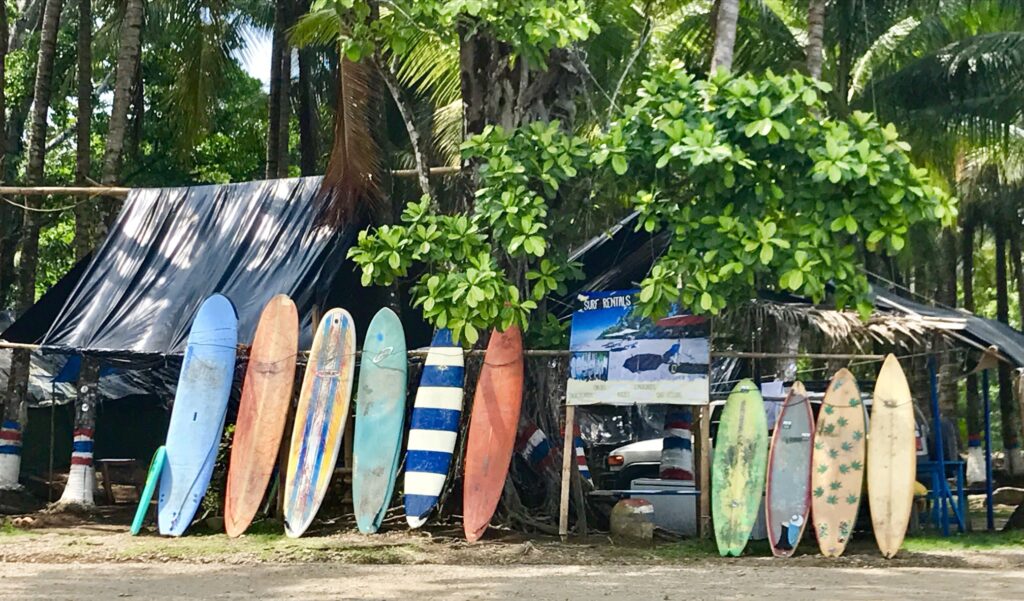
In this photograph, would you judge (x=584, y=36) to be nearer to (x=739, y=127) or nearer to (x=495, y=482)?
(x=739, y=127)

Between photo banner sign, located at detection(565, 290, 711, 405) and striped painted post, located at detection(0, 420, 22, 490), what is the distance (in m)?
5.74

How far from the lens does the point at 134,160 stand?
1995cm

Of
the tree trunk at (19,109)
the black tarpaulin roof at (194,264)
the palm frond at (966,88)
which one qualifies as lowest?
the black tarpaulin roof at (194,264)

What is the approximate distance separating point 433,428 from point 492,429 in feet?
1.51

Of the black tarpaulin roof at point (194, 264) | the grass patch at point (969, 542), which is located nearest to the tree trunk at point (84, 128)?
the black tarpaulin roof at point (194, 264)

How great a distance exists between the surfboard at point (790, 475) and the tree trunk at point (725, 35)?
271 centimetres

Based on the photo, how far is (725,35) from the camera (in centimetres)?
1030

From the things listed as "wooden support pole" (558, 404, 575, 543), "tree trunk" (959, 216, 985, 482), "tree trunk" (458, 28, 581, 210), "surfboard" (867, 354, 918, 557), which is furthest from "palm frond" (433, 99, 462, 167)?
"surfboard" (867, 354, 918, 557)

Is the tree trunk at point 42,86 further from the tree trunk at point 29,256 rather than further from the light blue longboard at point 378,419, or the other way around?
the light blue longboard at point 378,419

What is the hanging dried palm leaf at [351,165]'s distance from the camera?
10984 millimetres

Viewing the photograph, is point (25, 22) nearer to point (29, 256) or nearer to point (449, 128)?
point (29, 256)

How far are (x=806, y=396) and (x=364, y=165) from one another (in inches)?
A: 169

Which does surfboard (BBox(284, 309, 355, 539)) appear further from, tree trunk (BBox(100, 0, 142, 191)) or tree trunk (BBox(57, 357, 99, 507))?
tree trunk (BBox(100, 0, 142, 191))

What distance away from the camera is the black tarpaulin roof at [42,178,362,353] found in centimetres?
1067
